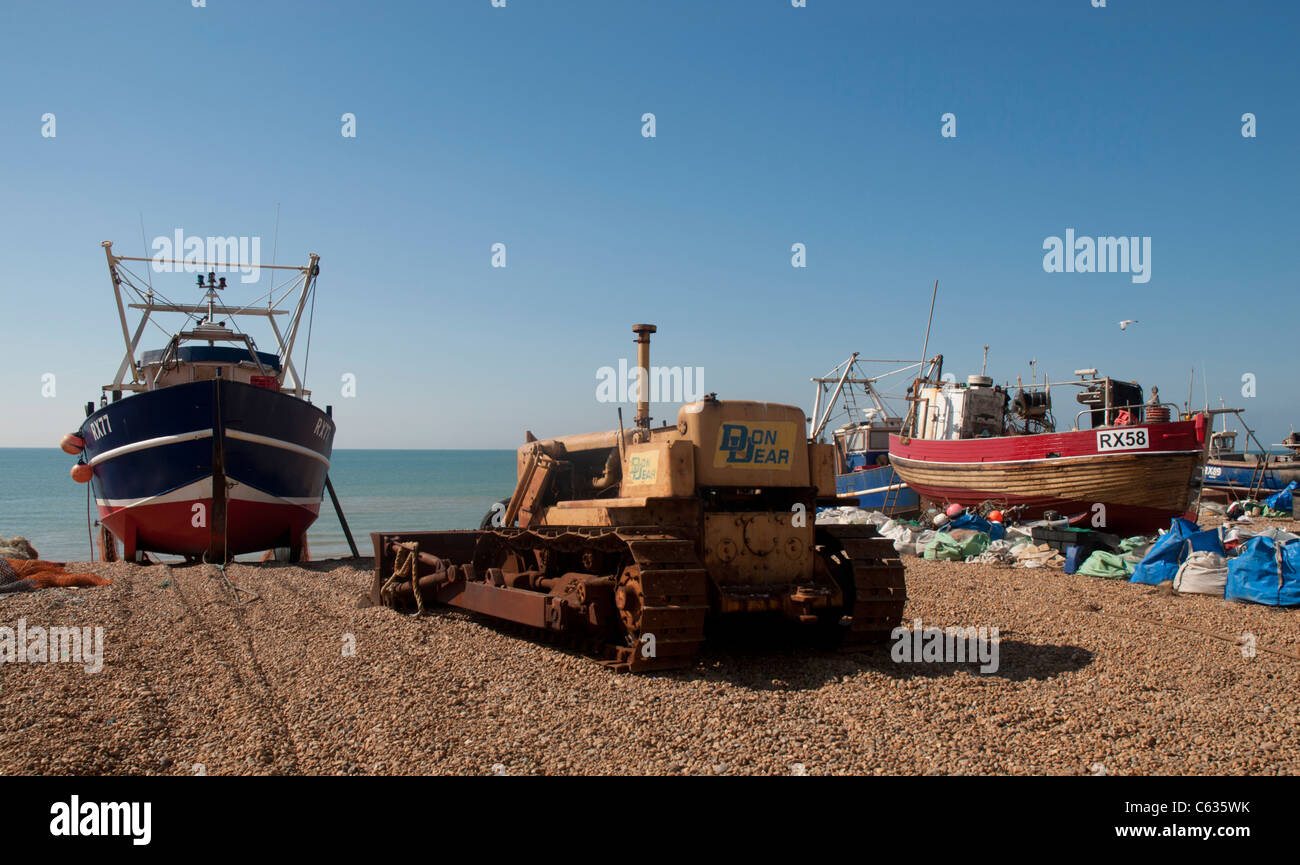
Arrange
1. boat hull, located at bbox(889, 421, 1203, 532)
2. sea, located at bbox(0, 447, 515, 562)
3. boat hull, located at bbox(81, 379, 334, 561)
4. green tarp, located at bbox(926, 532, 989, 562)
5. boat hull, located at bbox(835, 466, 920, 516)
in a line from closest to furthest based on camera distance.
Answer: boat hull, located at bbox(81, 379, 334, 561)
green tarp, located at bbox(926, 532, 989, 562)
boat hull, located at bbox(889, 421, 1203, 532)
boat hull, located at bbox(835, 466, 920, 516)
sea, located at bbox(0, 447, 515, 562)

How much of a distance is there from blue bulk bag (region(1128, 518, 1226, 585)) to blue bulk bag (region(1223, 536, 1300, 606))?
34.1 inches

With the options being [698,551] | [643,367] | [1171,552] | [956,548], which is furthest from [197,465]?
[1171,552]

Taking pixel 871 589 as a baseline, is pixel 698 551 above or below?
above

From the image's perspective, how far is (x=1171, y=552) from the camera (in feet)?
40.0

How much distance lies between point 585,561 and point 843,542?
257cm

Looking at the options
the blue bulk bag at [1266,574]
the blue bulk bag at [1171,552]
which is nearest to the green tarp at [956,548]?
the blue bulk bag at [1171,552]

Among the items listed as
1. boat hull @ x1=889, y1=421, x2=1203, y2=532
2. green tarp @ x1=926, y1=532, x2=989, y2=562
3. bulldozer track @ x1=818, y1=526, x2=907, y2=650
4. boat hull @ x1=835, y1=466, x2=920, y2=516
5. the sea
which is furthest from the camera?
the sea

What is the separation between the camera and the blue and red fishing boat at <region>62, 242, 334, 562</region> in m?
15.5

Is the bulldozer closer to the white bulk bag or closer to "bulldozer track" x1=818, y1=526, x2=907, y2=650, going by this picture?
"bulldozer track" x1=818, y1=526, x2=907, y2=650

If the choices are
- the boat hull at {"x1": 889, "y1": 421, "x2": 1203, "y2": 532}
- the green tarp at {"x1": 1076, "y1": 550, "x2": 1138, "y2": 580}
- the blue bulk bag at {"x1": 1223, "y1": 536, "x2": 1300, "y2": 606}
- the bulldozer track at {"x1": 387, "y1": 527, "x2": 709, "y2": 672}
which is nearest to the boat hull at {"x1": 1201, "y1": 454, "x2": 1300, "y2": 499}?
the boat hull at {"x1": 889, "y1": 421, "x2": 1203, "y2": 532}

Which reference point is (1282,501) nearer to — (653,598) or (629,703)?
(653,598)

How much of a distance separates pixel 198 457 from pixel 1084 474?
18.3 meters

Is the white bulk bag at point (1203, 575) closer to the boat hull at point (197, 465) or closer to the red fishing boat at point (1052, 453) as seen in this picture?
the red fishing boat at point (1052, 453)
